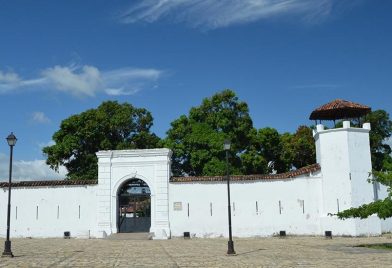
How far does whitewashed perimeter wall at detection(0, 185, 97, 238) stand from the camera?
29562mm

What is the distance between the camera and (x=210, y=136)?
37844mm

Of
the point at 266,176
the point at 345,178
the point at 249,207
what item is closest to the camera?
the point at 345,178

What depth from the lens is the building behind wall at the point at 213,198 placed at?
91.0ft

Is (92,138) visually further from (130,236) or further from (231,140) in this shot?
(130,236)

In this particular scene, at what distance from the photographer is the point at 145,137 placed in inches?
1676

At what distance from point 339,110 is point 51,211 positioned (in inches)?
739

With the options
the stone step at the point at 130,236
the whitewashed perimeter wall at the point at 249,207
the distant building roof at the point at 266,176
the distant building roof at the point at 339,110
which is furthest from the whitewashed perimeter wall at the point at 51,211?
the distant building roof at the point at 339,110

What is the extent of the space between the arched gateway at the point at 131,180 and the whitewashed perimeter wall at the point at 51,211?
0.78 meters

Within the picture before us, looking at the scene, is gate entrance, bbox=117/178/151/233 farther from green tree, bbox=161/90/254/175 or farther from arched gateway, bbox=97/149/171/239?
green tree, bbox=161/90/254/175

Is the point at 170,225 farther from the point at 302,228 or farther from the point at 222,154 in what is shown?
the point at 222,154

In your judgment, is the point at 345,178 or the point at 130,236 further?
the point at 130,236

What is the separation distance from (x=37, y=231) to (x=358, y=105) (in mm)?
21160

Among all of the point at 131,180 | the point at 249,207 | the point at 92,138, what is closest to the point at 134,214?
the point at 131,180

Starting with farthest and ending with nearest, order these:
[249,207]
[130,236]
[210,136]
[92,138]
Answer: [92,138], [210,136], [249,207], [130,236]
